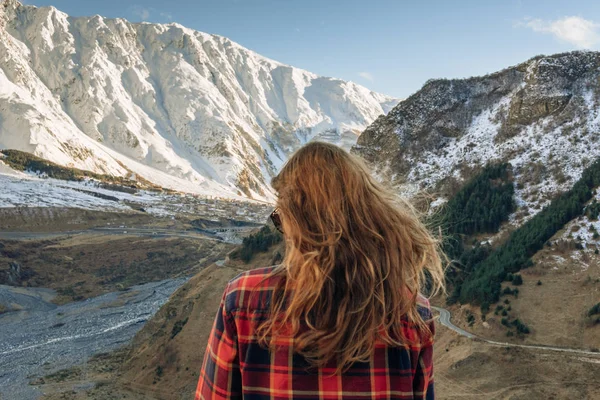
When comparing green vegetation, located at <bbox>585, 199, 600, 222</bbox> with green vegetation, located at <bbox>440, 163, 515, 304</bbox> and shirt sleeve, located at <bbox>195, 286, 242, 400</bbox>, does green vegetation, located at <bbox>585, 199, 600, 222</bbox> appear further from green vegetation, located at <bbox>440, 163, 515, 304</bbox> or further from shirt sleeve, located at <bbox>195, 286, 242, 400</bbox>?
shirt sleeve, located at <bbox>195, 286, 242, 400</bbox>

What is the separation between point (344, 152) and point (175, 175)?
165 metres

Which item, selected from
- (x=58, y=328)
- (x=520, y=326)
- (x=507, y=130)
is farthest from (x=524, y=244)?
(x=58, y=328)

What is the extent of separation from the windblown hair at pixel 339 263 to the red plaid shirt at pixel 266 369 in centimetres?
5

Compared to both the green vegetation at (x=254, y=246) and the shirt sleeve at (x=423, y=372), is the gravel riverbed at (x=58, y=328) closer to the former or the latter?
the green vegetation at (x=254, y=246)

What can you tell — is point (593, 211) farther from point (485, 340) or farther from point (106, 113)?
point (106, 113)

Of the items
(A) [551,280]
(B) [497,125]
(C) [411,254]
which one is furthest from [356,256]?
(B) [497,125]

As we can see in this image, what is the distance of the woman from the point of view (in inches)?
73.1

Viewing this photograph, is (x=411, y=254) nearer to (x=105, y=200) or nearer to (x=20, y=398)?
(x=20, y=398)

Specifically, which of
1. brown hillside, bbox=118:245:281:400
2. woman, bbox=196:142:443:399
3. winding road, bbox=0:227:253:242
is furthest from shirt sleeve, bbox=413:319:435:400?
winding road, bbox=0:227:253:242

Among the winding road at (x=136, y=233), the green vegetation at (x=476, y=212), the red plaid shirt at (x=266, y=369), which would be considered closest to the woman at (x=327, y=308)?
the red plaid shirt at (x=266, y=369)

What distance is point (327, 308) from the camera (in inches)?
73.9

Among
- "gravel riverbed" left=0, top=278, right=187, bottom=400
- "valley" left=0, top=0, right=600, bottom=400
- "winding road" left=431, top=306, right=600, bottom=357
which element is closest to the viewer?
"winding road" left=431, top=306, right=600, bottom=357

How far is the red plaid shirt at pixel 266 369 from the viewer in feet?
6.15

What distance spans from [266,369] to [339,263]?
1.76ft
